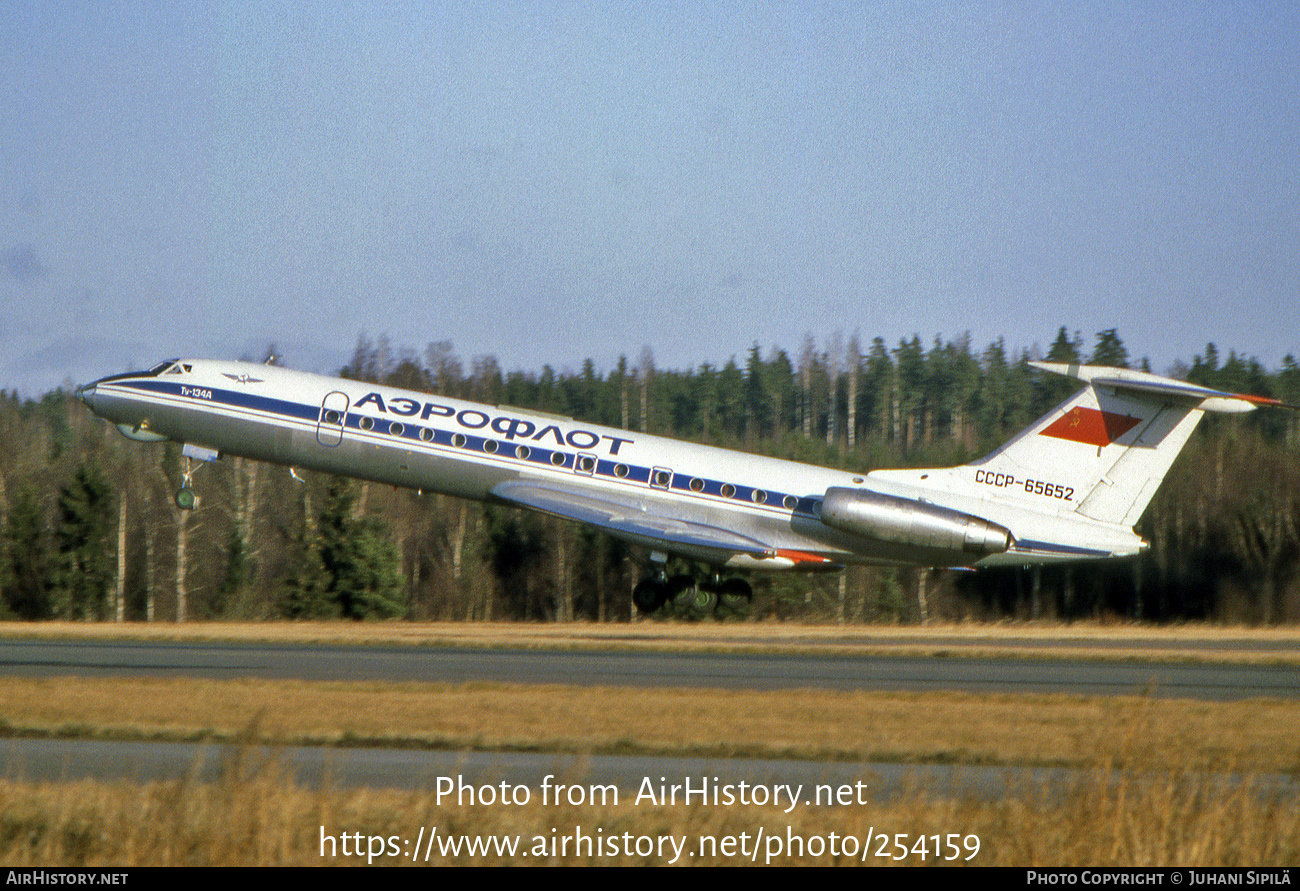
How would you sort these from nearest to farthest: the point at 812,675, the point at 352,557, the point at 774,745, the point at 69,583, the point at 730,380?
the point at 774,745 < the point at 812,675 < the point at 352,557 < the point at 69,583 < the point at 730,380

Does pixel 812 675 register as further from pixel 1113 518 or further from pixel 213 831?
pixel 213 831

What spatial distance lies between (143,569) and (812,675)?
4524cm

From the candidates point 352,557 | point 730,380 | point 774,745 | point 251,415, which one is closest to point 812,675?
point 774,745

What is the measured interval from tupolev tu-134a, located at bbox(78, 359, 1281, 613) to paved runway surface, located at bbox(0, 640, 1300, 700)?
8.00 ft

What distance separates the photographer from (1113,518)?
88.1 ft

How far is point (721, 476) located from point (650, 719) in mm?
11552

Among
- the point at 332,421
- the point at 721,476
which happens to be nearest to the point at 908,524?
the point at 721,476

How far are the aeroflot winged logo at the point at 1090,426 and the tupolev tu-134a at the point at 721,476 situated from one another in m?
0.03

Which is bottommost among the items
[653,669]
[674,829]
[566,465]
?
[653,669]

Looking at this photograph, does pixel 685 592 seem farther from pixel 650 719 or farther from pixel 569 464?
pixel 650 719

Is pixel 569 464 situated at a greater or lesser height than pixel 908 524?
greater

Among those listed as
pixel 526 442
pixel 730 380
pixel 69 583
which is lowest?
pixel 69 583

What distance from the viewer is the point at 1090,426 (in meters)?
26.9
